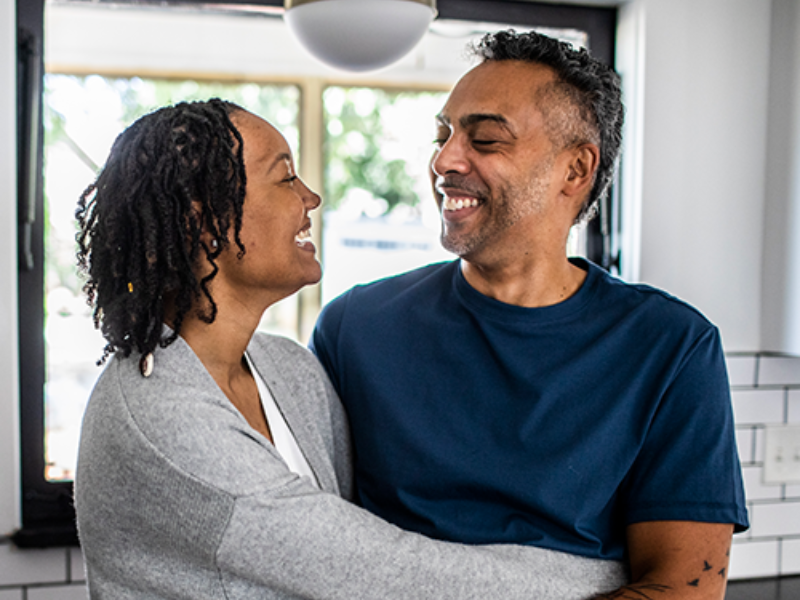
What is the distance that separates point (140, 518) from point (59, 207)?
4.18 ft

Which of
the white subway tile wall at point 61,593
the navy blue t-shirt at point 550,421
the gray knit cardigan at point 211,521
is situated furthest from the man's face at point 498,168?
the white subway tile wall at point 61,593

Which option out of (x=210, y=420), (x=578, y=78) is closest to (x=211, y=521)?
(x=210, y=420)

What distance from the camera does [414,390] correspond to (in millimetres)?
1177

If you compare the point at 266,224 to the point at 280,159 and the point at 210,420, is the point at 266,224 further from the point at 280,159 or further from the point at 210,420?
the point at 210,420

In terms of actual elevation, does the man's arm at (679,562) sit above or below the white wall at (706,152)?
below

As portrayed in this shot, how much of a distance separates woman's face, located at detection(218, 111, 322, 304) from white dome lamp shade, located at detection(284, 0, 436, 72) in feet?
0.44

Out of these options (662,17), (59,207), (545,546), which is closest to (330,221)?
(59,207)

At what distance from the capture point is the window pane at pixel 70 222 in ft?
6.08

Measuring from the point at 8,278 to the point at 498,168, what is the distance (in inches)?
38.1

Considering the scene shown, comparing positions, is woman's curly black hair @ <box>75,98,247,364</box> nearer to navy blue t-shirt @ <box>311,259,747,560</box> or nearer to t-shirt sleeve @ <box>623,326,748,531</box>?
navy blue t-shirt @ <box>311,259,747,560</box>

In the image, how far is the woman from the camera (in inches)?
33.9

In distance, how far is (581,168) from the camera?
4.07 ft

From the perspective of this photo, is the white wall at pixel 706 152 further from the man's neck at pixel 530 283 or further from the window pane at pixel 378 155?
the window pane at pixel 378 155

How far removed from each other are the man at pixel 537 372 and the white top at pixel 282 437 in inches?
5.0
